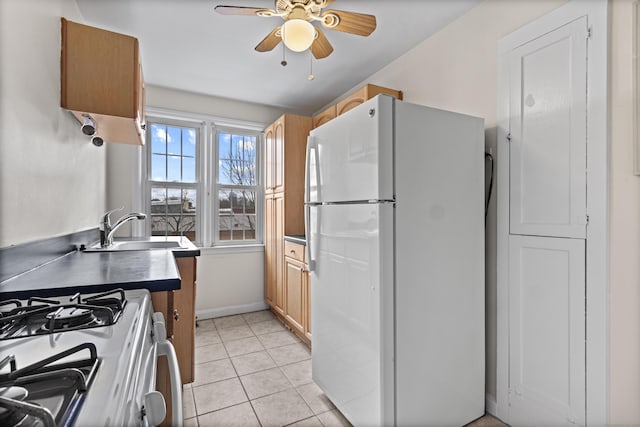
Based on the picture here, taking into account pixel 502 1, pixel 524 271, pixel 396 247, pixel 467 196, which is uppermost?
pixel 502 1

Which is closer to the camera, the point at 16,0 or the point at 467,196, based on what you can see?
the point at 16,0

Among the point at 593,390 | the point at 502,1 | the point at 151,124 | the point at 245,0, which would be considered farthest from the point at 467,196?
the point at 151,124

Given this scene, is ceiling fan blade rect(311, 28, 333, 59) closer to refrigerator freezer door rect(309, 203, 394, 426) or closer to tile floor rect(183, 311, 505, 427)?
refrigerator freezer door rect(309, 203, 394, 426)

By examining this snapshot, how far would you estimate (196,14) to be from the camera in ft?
6.79

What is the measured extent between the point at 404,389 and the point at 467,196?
1.06 metres

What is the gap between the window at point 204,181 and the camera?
11.1 feet

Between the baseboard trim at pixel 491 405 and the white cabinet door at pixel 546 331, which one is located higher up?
the white cabinet door at pixel 546 331

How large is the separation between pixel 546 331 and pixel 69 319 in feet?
6.46

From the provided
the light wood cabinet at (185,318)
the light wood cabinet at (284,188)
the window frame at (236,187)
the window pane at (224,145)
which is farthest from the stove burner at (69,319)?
the window pane at (224,145)

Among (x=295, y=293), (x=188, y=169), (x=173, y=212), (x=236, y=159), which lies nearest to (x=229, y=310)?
(x=295, y=293)

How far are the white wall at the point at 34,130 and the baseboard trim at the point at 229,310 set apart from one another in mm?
1918

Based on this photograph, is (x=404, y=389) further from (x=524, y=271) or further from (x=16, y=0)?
(x=16, y=0)

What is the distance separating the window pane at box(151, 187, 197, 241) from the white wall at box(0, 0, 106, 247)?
5.05 ft

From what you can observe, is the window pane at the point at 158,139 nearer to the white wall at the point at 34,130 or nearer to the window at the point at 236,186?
the window at the point at 236,186
